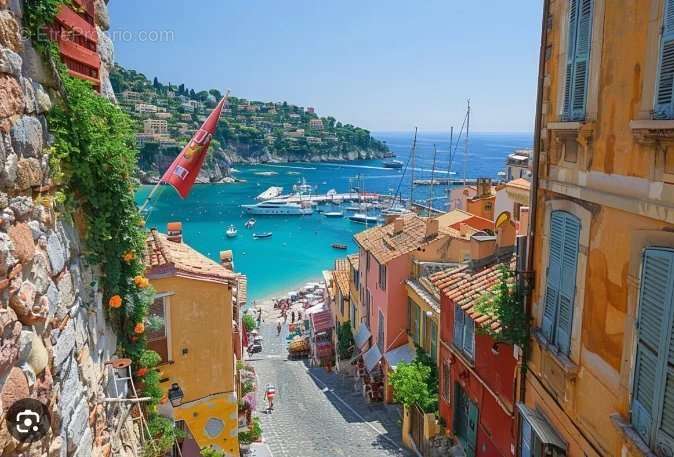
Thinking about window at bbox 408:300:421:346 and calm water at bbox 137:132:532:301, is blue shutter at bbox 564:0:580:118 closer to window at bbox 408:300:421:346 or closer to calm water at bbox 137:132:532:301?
window at bbox 408:300:421:346

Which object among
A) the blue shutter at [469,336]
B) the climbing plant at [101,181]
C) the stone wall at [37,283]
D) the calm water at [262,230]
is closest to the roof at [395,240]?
the blue shutter at [469,336]

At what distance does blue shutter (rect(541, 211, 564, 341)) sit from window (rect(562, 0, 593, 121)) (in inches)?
56.3

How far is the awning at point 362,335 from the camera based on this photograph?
985 inches

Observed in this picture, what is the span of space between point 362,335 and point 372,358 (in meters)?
2.70

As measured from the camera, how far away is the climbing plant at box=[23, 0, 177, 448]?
4.85 meters

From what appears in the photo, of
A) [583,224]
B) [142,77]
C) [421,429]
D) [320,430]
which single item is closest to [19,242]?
[583,224]

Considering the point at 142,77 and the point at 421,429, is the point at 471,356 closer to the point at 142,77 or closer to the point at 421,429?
the point at 421,429

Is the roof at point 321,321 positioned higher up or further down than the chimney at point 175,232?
further down

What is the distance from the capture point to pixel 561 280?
7480 millimetres

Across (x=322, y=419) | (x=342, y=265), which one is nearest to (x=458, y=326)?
(x=322, y=419)

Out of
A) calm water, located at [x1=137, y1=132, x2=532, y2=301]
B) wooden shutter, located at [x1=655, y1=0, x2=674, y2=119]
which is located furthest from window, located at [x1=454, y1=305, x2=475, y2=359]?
calm water, located at [x1=137, y1=132, x2=532, y2=301]

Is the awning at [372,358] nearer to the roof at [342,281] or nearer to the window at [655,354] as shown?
the roof at [342,281]

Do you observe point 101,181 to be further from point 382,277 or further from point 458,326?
point 382,277

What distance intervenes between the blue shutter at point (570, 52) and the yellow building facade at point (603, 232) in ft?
0.04
